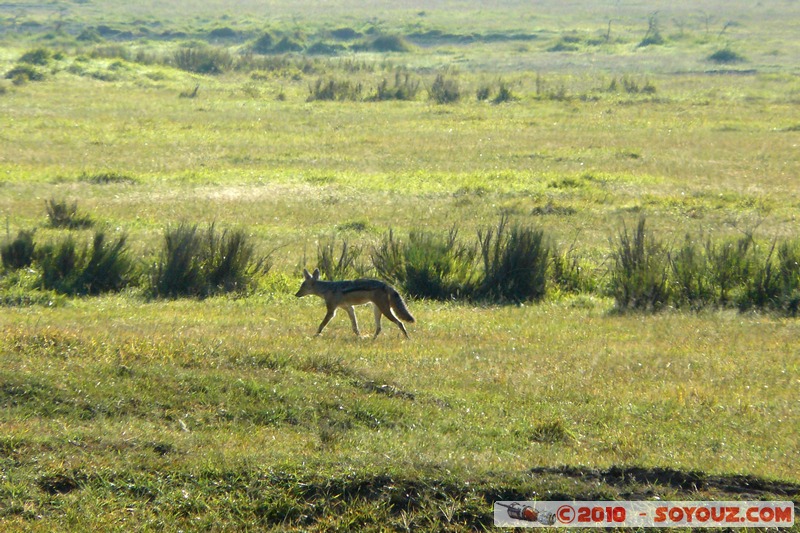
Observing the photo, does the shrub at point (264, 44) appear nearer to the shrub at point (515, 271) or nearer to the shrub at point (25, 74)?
the shrub at point (25, 74)

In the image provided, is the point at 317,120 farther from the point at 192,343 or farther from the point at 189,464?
the point at 189,464

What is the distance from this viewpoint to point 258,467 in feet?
19.5

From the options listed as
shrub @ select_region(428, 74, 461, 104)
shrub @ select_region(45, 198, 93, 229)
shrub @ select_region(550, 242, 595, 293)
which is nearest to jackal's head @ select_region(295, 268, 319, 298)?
shrub @ select_region(550, 242, 595, 293)

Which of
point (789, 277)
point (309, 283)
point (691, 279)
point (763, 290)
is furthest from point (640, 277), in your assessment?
point (309, 283)

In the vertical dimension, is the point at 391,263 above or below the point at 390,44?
above

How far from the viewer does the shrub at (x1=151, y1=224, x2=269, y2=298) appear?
13398mm

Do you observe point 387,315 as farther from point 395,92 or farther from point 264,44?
point 264,44

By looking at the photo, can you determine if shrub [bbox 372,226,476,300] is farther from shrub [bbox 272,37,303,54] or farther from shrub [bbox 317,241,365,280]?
shrub [bbox 272,37,303,54]

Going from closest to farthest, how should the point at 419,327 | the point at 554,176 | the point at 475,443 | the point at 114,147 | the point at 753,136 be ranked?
the point at 475,443 → the point at 419,327 → the point at 554,176 → the point at 114,147 → the point at 753,136

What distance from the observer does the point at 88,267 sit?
13539 mm

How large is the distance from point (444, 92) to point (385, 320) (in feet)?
90.0

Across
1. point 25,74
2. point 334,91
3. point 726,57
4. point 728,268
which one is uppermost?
point 728,268

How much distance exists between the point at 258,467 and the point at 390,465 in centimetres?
78

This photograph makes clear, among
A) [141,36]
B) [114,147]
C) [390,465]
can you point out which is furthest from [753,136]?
[141,36]
